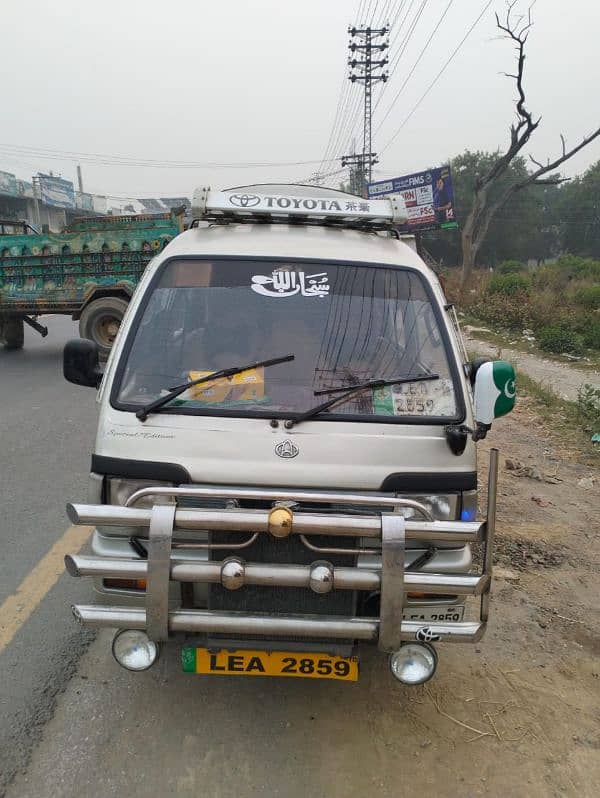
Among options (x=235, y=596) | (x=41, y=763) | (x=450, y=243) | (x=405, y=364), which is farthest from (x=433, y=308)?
(x=450, y=243)

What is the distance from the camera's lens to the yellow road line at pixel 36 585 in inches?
121

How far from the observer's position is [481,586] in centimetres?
209

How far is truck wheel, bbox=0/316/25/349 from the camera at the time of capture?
11.6 metres

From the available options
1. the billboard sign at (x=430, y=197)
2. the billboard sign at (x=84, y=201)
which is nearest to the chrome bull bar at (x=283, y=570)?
the billboard sign at (x=430, y=197)

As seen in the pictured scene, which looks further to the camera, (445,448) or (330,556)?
(445,448)

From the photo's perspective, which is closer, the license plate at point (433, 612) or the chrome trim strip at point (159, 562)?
the chrome trim strip at point (159, 562)

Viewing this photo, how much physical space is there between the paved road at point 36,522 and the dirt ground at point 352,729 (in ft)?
0.37

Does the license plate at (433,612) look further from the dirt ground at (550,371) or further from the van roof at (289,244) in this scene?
the dirt ground at (550,371)

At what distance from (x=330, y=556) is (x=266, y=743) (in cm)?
88

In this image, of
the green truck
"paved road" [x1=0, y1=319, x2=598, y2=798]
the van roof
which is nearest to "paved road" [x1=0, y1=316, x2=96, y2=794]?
"paved road" [x1=0, y1=319, x2=598, y2=798]

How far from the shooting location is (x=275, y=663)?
228 cm

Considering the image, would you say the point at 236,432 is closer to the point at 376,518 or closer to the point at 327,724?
the point at 376,518

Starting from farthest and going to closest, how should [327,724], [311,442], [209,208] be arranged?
[209,208] < [327,724] < [311,442]

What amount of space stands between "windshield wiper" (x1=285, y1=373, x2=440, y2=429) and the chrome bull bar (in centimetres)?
39
